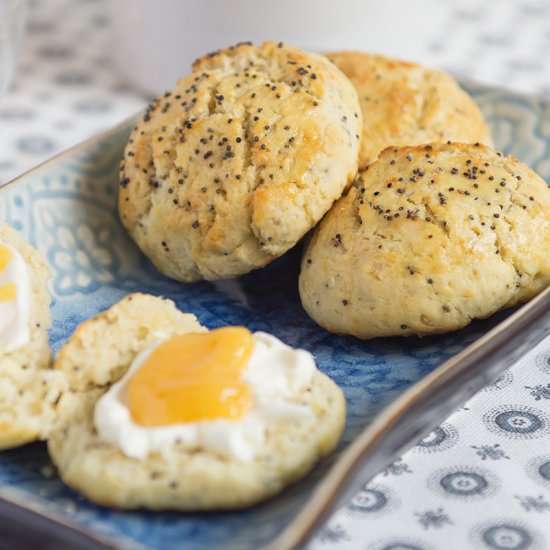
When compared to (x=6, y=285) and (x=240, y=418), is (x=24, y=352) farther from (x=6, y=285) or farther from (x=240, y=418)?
(x=240, y=418)

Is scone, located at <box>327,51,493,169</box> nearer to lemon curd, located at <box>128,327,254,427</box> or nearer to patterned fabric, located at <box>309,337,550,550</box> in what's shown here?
patterned fabric, located at <box>309,337,550,550</box>

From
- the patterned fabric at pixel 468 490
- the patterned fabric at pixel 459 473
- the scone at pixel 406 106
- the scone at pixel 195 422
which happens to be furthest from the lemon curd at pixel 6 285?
the scone at pixel 406 106

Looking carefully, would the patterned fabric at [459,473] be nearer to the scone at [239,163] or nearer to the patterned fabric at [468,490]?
the patterned fabric at [468,490]

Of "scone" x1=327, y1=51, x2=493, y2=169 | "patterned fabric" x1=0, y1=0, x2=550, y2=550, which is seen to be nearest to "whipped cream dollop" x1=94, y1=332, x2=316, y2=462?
"patterned fabric" x1=0, y1=0, x2=550, y2=550

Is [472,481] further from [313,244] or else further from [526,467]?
[313,244]

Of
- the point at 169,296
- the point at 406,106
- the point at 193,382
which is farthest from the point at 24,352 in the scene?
the point at 406,106
